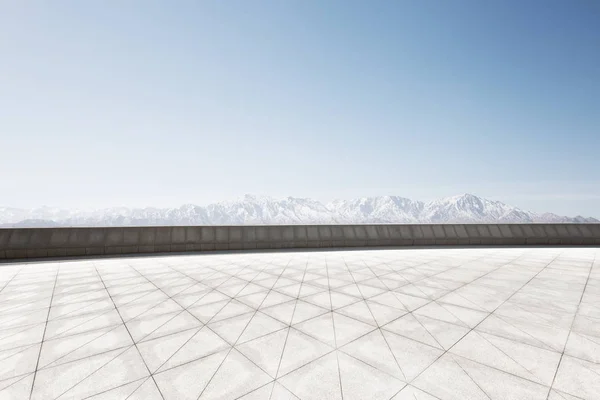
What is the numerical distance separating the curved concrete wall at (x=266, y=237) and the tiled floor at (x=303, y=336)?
4159 millimetres

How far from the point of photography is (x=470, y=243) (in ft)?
49.1

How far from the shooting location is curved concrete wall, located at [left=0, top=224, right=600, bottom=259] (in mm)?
11789

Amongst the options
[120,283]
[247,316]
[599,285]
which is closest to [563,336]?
[599,285]

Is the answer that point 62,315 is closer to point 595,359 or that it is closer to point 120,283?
point 120,283

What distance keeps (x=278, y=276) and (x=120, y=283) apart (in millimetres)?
4737

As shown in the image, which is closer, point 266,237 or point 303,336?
point 303,336

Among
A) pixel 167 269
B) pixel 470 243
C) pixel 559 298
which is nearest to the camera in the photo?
pixel 559 298

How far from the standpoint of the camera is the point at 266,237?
14.2 metres

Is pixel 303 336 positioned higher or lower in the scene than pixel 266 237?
lower

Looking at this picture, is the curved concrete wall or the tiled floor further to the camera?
the curved concrete wall

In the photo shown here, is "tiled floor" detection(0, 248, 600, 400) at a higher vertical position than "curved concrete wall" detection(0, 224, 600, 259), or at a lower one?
lower

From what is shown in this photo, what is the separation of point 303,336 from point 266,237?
10.1 m

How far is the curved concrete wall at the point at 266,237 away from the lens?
38.7 ft

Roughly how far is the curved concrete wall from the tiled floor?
416 centimetres
